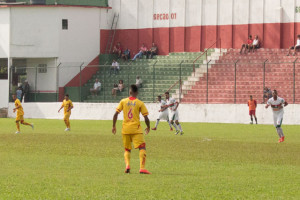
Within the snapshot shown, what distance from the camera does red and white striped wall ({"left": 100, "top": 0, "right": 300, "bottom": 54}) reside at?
186 ft

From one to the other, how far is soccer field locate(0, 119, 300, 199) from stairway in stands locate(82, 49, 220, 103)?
22.5 meters

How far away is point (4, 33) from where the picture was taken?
2408 inches

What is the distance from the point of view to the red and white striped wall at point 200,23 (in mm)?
56844

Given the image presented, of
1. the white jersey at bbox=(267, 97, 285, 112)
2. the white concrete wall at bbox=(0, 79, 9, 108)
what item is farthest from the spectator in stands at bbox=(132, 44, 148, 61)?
the white jersey at bbox=(267, 97, 285, 112)

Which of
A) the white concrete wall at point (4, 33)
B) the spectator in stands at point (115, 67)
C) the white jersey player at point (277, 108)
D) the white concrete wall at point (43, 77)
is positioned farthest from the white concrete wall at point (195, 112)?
the white jersey player at point (277, 108)

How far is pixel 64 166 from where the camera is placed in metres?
20.6

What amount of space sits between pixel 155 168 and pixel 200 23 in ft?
138

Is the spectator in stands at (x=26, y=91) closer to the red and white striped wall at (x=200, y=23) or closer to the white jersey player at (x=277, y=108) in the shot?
the red and white striped wall at (x=200, y=23)

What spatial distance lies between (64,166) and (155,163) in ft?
8.53

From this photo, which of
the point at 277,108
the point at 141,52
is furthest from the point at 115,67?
the point at 277,108

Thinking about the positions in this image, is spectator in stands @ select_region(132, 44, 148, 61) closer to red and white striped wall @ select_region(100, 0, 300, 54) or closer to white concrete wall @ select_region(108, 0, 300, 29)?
red and white striped wall @ select_region(100, 0, 300, 54)

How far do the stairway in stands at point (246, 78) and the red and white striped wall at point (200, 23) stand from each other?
2.17 m

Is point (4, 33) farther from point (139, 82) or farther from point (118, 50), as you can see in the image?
point (139, 82)

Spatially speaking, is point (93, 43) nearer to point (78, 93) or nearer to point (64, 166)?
point (78, 93)
